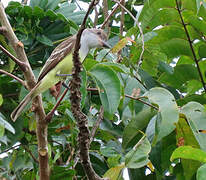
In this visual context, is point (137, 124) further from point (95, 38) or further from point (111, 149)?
point (95, 38)

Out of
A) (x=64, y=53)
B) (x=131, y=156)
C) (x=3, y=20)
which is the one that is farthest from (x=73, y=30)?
(x=131, y=156)

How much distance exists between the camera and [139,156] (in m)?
1.82

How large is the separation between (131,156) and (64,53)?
89cm

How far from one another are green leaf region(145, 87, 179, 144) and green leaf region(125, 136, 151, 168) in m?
0.05

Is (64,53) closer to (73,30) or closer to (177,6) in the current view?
(73,30)

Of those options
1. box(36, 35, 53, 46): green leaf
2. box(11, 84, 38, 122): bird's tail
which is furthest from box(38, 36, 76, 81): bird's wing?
box(11, 84, 38, 122): bird's tail

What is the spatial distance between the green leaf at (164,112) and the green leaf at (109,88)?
0.16 meters

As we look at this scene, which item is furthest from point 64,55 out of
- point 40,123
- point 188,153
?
point 188,153

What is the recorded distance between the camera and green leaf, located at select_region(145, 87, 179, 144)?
1.86 metres

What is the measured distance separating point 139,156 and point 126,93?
0.52 metres

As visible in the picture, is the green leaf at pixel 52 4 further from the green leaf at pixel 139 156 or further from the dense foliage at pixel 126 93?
the green leaf at pixel 139 156

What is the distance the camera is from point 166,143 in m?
2.22

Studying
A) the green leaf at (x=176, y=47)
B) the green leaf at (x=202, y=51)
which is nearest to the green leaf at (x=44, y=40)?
the green leaf at (x=176, y=47)

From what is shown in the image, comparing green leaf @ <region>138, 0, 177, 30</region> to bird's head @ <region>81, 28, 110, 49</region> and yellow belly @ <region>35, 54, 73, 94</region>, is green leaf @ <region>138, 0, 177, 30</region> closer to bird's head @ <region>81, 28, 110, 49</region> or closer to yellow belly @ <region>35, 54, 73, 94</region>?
bird's head @ <region>81, 28, 110, 49</region>
